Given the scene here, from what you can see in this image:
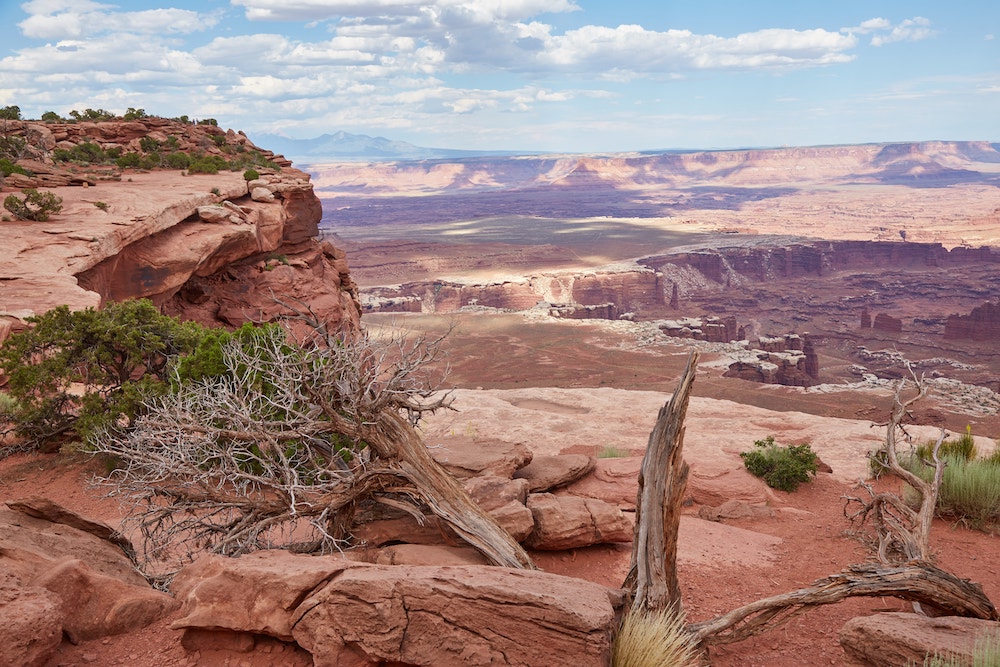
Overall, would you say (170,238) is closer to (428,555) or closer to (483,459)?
(483,459)

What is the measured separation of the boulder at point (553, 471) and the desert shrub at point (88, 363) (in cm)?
573

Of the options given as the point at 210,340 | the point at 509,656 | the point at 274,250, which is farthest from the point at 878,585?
the point at 274,250

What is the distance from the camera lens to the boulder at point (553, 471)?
30.1ft

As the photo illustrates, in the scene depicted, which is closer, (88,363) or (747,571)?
(747,571)

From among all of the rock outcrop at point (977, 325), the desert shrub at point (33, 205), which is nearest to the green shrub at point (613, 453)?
the desert shrub at point (33, 205)

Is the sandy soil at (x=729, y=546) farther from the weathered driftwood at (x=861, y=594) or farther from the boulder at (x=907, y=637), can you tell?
the boulder at (x=907, y=637)

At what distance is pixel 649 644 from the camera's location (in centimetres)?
419

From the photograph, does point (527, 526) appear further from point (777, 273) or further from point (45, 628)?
point (777, 273)

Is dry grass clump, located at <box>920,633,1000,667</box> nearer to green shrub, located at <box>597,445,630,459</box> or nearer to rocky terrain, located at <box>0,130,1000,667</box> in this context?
rocky terrain, located at <box>0,130,1000,667</box>

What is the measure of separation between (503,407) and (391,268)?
62.3m

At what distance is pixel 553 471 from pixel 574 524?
2.50 m

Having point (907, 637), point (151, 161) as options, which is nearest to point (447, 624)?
point (907, 637)

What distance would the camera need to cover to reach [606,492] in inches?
389

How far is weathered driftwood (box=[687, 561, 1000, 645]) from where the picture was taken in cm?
500
